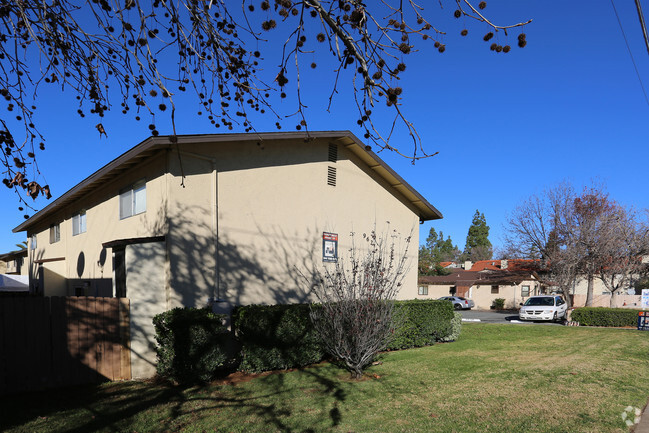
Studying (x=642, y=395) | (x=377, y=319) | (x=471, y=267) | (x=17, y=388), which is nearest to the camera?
(x=642, y=395)

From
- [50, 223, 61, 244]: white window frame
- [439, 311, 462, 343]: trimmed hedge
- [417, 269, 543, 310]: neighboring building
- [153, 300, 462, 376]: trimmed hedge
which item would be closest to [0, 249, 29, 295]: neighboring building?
[50, 223, 61, 244]: white window frame

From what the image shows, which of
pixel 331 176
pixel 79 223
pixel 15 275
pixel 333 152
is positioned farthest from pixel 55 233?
pixel 333 152

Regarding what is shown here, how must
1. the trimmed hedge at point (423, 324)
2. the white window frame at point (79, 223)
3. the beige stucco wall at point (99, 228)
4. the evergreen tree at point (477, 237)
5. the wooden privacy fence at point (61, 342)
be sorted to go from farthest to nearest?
the evergreen tree at point (477, 237) → the white window frame at point (79, 223) → the trimmed hedge at point (423, 324) → the beige stucco wall at point (99, 228) → the wooden privacy fence at point (61, 342)

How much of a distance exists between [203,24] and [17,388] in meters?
7.96

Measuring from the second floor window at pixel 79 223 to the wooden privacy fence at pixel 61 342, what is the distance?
24.3ft

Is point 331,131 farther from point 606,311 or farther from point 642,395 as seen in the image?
point 606,311

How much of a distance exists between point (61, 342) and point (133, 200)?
4.21 metres

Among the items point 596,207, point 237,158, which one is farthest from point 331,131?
point 596,207

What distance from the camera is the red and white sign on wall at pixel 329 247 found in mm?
13047

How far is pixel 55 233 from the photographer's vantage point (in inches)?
728

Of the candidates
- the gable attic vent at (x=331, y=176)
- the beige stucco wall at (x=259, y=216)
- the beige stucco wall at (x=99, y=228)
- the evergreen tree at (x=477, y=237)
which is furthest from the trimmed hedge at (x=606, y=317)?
the evergreen tree at (x=477, y=237)

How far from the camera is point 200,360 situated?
8070 millimetres

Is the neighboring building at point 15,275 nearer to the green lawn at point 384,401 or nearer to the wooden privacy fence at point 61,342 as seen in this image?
the wooden privacy fence at point 61,342

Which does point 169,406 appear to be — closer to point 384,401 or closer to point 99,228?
point 384,401
